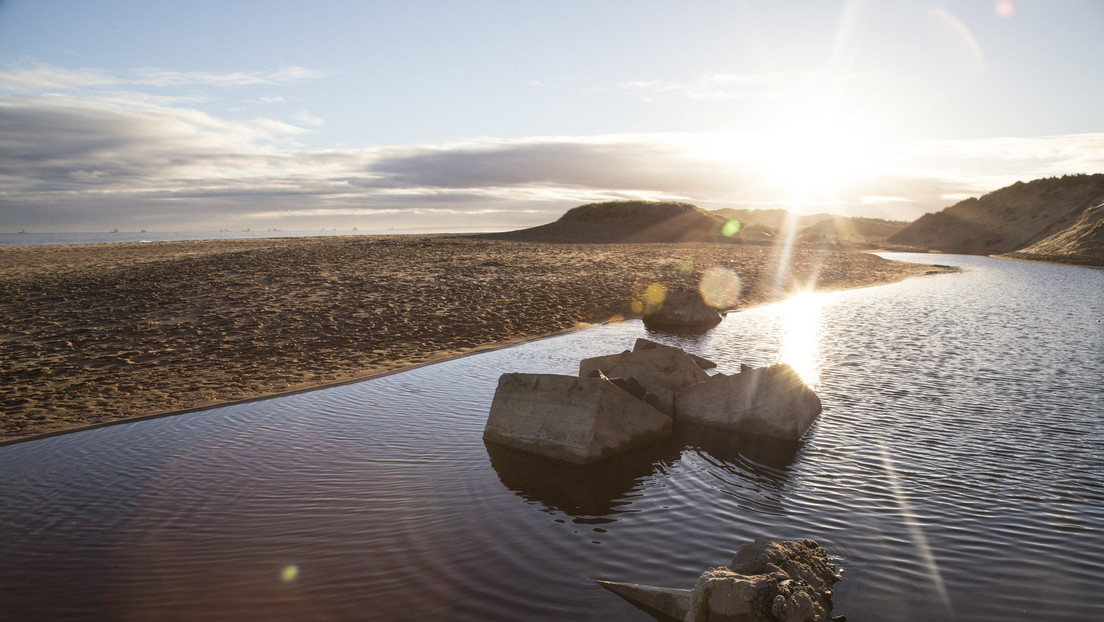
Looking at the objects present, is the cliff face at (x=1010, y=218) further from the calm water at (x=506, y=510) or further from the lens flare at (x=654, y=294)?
the calm water at (x=506, y=510)

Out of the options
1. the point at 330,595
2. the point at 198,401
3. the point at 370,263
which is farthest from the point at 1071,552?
the point at 370,263

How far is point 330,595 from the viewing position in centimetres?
621

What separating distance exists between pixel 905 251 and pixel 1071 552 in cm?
10147

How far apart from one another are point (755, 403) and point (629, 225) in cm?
5306

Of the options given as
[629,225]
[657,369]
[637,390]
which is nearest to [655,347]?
[657,369]

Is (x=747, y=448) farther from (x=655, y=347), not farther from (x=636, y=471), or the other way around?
(x=655, y=347)

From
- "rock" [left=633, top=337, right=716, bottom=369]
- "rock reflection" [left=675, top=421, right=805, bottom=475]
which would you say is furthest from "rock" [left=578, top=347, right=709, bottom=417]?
"rock reflection" [left=675, top=421, right=805, bottom=475]

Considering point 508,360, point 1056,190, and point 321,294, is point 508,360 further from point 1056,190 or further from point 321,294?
point 1056,190

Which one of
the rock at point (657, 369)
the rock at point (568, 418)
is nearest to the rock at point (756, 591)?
the rock at point (568, 418)

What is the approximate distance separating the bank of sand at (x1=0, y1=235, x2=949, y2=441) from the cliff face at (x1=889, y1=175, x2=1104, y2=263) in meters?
64.8

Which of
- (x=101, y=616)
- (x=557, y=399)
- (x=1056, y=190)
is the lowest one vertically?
(x=101, y=616)

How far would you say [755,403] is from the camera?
37.8 ft

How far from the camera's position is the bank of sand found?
13.4 metres

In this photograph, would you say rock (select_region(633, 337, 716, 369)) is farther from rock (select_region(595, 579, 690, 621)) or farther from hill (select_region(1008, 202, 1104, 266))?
hill (select_region(1008, 202, 1104, 266))
